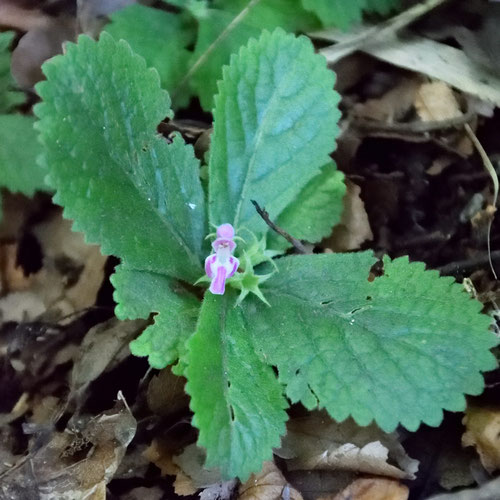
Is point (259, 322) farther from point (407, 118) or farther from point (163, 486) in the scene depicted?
point (407, 118)

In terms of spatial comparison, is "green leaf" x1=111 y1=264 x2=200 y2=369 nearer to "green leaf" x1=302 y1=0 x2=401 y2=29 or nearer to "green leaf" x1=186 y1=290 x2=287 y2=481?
"green leaf" x1=186 y1=290 x2=287 y2=481

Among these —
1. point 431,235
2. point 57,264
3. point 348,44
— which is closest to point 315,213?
point 431,235

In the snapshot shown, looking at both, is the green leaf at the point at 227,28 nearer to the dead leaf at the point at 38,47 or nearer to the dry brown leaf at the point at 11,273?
the dead leaf at the point at 38,47

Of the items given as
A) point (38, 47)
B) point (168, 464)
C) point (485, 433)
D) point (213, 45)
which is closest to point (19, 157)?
point (38, 47)

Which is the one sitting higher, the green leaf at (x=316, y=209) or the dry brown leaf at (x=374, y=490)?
the green leaf at (x=316, y=209)

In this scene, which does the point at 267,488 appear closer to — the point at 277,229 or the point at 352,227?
the point at 277,229

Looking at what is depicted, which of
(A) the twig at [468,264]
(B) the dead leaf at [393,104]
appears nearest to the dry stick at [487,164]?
(A) the twig at [468,264]
